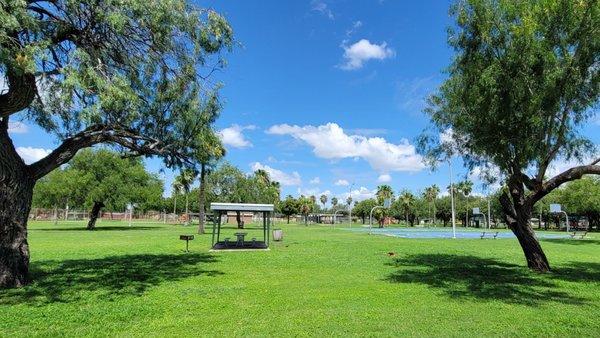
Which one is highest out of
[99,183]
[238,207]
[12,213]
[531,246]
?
[99,183]

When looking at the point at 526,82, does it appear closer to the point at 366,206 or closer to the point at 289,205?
the point at 289,205

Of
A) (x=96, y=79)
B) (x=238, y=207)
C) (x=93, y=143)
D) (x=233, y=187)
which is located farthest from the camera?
(x=233, y=187)

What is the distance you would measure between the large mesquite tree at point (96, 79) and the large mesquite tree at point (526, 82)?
656 cm

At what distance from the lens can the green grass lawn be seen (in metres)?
6.90

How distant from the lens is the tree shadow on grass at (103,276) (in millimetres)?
9320

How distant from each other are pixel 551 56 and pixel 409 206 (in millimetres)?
79835

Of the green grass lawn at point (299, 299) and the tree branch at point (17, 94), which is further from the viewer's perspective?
the tree branch at point (17, 94)

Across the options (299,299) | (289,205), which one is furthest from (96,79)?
(289,205)

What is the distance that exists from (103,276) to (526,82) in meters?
12.0

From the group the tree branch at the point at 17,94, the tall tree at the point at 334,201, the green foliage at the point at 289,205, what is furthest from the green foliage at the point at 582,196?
the tall tree at the point at 334,201

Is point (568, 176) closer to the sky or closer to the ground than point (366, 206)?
closer to the ground

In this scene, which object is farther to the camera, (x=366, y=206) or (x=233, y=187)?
(x=366, y=206)

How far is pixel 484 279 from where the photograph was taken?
12172mm

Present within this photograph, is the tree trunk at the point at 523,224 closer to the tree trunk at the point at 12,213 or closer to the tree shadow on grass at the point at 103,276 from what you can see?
the tree shadow on grass at the point at 103,276
